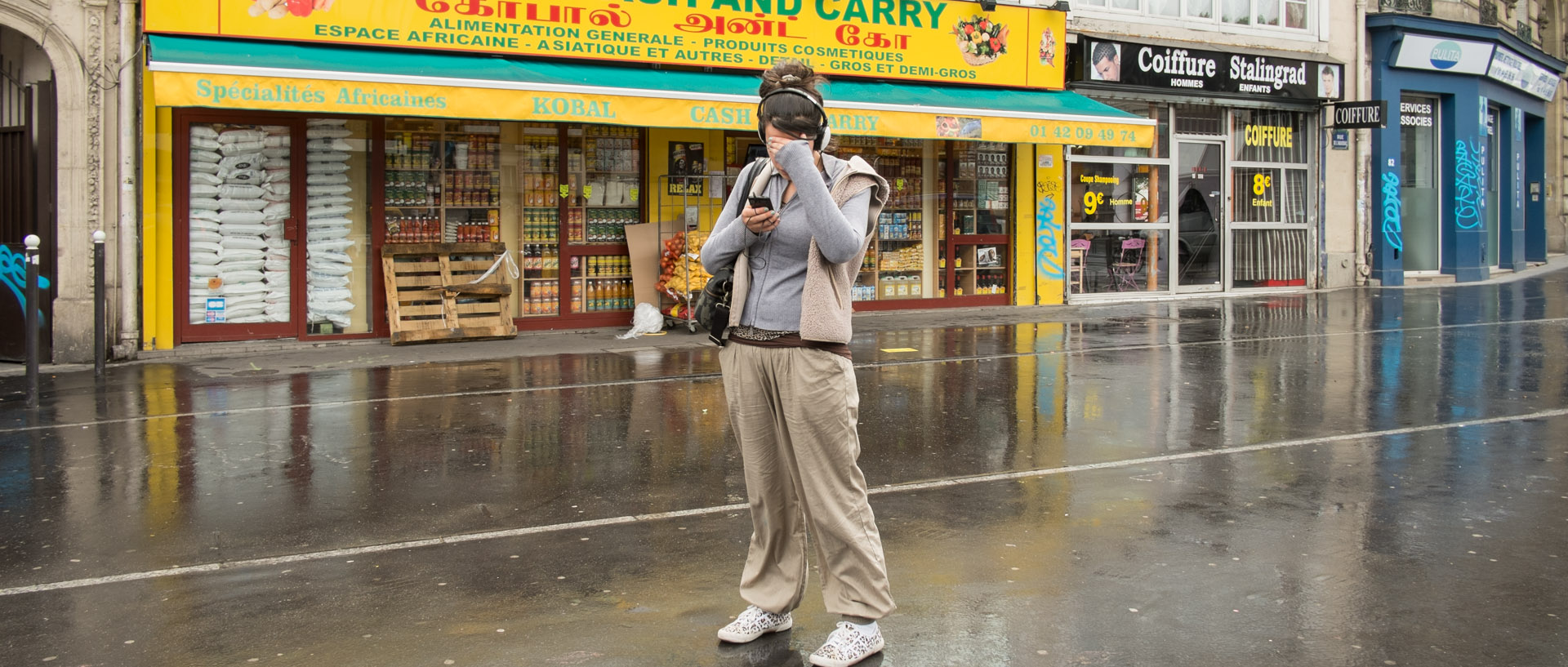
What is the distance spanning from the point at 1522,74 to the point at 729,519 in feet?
79.3

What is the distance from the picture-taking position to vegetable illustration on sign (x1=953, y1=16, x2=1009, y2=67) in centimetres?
1661

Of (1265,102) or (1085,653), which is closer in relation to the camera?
(1085,653)

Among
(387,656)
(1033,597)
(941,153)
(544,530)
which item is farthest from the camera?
(941,153)

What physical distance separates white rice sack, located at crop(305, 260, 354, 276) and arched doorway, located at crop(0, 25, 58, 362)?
228 cm

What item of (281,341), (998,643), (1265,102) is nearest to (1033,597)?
(998,643)

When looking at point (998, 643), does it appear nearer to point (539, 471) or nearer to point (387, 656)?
point (387, 656)

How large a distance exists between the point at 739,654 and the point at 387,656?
1.08 m

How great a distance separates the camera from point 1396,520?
564 centimetres

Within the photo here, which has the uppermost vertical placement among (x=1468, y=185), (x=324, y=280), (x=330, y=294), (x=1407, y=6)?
(x=1407, y=6)

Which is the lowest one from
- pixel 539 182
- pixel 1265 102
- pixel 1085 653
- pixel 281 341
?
pixel 1085 653

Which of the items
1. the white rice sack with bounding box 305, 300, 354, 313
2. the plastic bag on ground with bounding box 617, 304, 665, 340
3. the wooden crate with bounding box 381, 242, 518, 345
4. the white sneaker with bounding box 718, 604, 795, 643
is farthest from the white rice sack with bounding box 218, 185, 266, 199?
the white sneaker with bounding box 718, 604, 795, 643

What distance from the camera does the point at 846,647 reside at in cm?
383

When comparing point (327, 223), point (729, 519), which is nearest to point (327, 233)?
point (327, 223)

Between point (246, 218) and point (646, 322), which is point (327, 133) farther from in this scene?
point (646, 322)
